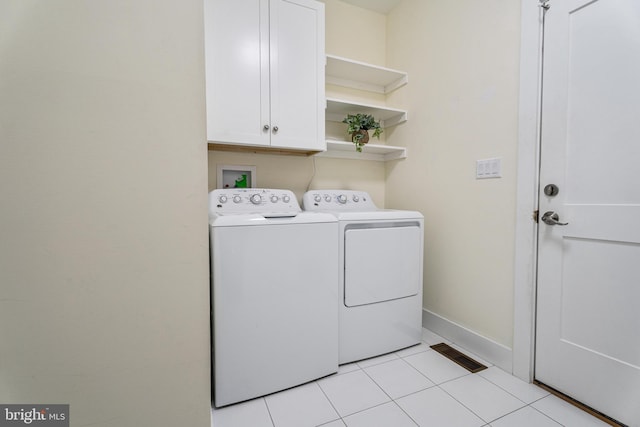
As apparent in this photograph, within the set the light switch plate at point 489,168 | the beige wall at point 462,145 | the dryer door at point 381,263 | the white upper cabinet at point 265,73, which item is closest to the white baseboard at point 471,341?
the beige wall at point 462,145

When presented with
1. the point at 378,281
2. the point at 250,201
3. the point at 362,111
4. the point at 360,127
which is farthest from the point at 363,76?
the point at 378,281

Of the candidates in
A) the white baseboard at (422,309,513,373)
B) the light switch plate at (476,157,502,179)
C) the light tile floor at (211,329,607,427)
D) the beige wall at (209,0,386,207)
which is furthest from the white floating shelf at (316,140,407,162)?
the light tile floor at (211,329,607,427)

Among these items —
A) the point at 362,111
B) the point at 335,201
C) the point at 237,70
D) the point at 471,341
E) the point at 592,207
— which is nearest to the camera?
the point at 592,207

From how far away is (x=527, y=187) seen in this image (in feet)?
4.85

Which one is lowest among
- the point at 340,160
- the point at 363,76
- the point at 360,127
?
the point at 340,160

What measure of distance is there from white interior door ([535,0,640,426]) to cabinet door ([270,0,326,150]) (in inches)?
50.7

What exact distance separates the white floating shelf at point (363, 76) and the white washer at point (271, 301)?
4.40 ft

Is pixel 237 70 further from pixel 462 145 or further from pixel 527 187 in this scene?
pixel 527 187

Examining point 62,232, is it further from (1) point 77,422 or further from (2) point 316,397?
(2) point 316,397

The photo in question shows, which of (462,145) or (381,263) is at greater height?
(462,145)

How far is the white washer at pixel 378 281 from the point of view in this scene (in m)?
1.65

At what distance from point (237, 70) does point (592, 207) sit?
201 centimetres

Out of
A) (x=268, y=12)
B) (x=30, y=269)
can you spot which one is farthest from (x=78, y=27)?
(x=268, y=12)

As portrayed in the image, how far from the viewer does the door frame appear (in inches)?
56.8
